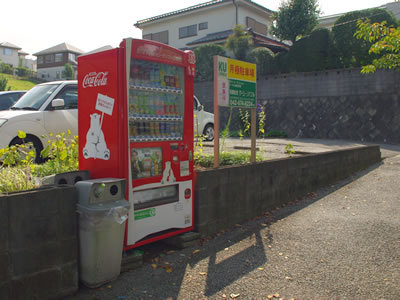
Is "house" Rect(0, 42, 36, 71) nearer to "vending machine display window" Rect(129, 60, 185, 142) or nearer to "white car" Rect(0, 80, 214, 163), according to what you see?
"white car" Rect(0, 80, 214, 163)

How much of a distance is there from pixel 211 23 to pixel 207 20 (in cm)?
55

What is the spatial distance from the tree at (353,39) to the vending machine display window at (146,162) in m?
16.7

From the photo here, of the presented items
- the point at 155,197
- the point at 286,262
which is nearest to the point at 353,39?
the point at 286,262

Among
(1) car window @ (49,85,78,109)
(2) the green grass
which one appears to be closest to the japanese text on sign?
(1) car window @ (49,85,78,109)

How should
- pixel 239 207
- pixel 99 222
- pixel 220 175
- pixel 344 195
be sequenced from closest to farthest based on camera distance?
pixel 99 222 → pixel 220 175 → pixel 239 207 → pixel 344 195

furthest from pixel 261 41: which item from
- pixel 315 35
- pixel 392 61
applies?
pixel 392 61

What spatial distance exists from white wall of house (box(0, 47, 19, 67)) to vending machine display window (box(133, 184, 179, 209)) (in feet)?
215

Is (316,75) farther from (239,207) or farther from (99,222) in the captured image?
(99,222)

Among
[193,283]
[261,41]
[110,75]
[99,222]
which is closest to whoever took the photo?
[99,222]

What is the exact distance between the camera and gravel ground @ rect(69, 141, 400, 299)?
3.20 metres

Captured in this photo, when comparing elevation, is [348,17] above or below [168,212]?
above

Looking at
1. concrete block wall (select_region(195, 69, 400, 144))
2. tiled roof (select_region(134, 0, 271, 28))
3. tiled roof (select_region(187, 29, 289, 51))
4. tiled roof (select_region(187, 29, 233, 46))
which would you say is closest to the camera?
concrete block wall (select_region(195, 69, 400, 144))

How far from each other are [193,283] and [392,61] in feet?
21.2

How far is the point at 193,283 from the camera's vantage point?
3.37m
